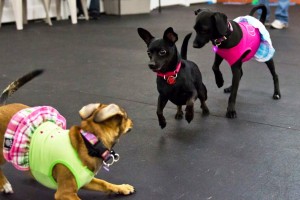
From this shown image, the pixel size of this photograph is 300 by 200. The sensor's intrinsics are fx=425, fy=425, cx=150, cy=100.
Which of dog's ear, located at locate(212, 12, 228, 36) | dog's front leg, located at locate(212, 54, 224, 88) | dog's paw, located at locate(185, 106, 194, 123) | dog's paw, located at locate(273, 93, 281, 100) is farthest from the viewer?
dog's paw, located at locate(273, 93, 281, 100)

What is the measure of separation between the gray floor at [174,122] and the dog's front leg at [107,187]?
3 centimetres

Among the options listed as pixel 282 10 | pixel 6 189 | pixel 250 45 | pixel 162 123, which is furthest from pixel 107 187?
pixel 282 10

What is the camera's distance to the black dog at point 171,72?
271 cm

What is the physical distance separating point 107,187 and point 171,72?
3.27 feet

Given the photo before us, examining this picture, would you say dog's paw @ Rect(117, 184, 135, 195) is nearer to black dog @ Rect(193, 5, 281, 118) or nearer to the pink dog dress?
black dog @ Rect(193, 5, 281, 118)

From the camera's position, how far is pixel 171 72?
9.17 feet

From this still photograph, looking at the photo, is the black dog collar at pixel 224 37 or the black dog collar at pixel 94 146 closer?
the black dog collar at pixel 94 146

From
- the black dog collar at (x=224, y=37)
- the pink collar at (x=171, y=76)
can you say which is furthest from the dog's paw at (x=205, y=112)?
the pink collar at (x=171, y=76)

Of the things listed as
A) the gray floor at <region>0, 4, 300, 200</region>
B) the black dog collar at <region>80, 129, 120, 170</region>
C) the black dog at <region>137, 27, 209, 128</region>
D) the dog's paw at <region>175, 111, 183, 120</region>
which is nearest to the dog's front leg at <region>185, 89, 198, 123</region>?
the black dog at <region>137, 27, 209, 128</region>

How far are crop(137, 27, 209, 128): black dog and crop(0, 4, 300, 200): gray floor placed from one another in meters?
0.26

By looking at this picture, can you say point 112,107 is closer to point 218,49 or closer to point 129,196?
point 129,196

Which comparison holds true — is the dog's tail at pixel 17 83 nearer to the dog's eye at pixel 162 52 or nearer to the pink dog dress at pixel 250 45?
the dog's eye at pixel 162 52

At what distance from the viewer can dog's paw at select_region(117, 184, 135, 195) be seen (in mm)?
2123

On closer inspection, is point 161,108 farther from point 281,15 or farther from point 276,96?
point 281,15
